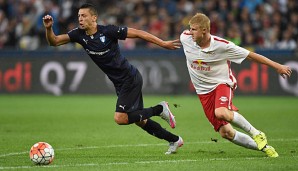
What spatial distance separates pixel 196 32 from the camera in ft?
31.3

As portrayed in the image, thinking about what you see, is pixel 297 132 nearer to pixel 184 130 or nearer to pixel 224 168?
pixel 184 130

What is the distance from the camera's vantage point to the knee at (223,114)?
30.6 ft

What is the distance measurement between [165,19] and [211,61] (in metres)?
15.7

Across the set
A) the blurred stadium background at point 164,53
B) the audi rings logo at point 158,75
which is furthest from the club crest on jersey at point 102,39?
the audi rings logo at point 158,75

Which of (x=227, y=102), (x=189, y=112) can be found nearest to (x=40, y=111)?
(x=189, y=112)

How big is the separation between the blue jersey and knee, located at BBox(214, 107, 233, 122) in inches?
67.3

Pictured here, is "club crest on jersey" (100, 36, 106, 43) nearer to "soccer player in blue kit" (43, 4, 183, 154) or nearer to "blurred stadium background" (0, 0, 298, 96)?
"soccer player in blue kit" (43, 4, 183, 154)

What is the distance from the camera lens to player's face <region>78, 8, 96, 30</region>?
33.4ft

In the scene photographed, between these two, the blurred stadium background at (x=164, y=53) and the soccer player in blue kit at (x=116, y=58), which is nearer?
the soccer player in blue kit at (x=116, y=58)

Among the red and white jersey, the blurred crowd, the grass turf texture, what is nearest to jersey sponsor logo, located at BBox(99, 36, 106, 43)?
the red and white jersey

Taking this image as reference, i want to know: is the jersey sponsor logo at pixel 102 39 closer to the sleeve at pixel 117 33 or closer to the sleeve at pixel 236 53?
the sleeve at pixel 117 33

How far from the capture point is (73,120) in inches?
645

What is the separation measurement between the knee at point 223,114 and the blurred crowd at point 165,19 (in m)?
14.2

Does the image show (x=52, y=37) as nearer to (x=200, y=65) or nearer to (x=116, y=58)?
(x=116, y=58)
